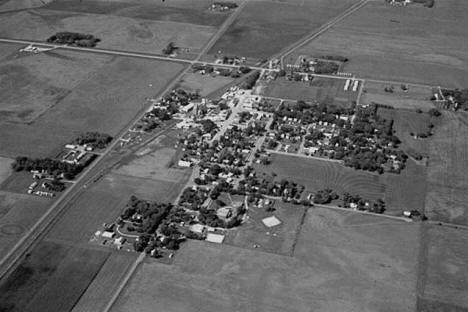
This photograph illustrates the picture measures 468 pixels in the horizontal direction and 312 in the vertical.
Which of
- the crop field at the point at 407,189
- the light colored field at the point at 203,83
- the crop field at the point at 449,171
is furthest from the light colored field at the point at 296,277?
the light colored field at the point at 203,83

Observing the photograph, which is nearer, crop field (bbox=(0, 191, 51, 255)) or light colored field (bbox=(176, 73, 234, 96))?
crop field (bbox=(0, 191, 51, 255))

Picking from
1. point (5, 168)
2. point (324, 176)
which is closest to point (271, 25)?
point (324, 176)

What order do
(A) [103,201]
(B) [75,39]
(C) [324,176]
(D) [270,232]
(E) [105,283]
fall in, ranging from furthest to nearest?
(B) [75,39]
(C) [324,176]
(A) [103,201]
(D) [270,232]
(E) [105,283]

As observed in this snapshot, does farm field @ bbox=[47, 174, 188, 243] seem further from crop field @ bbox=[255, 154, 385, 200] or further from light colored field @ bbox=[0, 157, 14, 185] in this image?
crop field @ bbox=[255, 154, 385, 200]

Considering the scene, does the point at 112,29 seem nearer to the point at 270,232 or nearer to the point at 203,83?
the point at 203,83

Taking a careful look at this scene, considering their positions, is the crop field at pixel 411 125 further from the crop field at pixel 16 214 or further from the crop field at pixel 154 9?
the crop field at pixel 16 214

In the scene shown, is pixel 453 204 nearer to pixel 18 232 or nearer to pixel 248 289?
pixel 248 289

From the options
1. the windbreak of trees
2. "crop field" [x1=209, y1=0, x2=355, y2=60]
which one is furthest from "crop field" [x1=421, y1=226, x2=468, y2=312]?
the windbreak of trees
